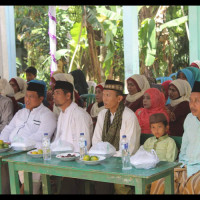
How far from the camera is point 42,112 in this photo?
178 inches

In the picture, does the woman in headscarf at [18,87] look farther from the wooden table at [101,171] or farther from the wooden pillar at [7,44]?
the wooden table at [101,171]

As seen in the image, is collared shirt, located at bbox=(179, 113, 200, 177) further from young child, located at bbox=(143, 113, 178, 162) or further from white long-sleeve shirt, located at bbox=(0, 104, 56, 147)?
white long-sleeve shirt, located at bbox=(0, 104, 56, 147)

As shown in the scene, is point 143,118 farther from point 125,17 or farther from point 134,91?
point 125,17

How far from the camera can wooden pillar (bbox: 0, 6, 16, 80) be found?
29.5ft

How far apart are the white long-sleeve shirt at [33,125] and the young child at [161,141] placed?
1238 mm

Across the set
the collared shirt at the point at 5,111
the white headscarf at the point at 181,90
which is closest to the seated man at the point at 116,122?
the white headscarf at the point at 181,90

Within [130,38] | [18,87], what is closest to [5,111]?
[18,87]

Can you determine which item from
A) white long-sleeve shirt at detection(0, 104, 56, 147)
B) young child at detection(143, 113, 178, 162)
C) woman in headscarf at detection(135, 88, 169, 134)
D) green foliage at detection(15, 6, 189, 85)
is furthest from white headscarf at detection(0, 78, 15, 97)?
green foliage at detection(15, 6, 189, 85)

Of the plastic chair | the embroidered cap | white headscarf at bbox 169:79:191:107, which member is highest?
the embroidered cap

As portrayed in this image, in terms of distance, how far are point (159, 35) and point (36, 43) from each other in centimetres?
451

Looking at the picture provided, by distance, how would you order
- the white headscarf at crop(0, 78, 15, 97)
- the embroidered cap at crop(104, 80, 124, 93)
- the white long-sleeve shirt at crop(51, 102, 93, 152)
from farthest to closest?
the white headscarf at crop(0, 78, 15, 97) < the white long-sleeve shirt at crop(51, 102, 93, 152) < the embroidered cap at crop(104, 80, 124, 93)

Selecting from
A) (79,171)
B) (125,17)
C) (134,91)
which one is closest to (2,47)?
(125,17)

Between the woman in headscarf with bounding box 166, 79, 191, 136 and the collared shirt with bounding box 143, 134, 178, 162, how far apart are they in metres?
1.15

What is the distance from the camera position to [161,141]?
374 cm
